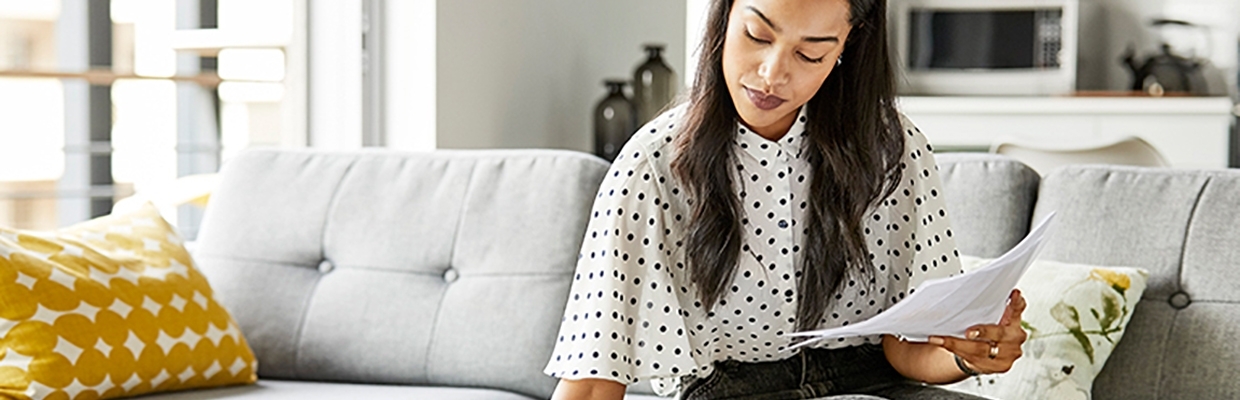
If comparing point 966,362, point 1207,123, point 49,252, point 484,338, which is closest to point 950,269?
point 966,362

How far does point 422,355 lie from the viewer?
83.2 inches

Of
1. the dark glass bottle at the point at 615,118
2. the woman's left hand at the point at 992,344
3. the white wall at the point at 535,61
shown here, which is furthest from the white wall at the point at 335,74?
the woman's left hand at the point at 992,344

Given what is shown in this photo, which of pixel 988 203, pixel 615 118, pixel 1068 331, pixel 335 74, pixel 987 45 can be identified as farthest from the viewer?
pixel 987 45

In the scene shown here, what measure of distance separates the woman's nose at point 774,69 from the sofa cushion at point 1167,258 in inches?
32.5

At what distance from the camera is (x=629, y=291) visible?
1.37 meters

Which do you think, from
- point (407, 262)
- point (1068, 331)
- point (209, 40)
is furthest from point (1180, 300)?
point (209, 40)

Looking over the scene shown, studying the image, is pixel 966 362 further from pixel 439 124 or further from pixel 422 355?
pixel 439 124

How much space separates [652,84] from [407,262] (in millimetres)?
2172

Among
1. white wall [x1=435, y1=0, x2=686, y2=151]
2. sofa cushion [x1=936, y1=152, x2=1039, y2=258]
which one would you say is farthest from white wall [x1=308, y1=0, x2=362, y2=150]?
sofa cushion [x1=936, y1=152, x2=1039, y2=258]

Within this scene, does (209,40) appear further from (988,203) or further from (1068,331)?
(1068,331)

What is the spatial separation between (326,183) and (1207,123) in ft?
10.6

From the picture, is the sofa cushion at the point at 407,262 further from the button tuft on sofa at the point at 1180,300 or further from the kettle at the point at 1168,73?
the kettle at the point at 1168,73

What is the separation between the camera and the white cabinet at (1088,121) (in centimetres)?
436

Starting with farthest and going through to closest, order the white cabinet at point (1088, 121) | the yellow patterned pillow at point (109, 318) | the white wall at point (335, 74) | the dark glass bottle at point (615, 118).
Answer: the white cabinet at point (1088, 121), the dark glass bottle at point (615, 118), the white wall at point (335, 74), the yellow patterned pillow at point (109, 318)
